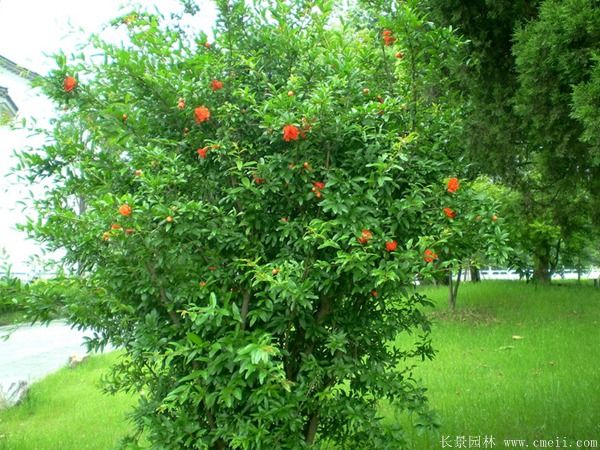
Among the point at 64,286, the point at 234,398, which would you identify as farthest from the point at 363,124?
the point at 64,286

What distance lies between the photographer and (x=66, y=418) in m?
6.34

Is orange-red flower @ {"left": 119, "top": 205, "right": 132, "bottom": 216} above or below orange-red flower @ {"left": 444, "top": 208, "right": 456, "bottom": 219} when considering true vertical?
below

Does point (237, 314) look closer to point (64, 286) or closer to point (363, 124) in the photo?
point (64, 286)

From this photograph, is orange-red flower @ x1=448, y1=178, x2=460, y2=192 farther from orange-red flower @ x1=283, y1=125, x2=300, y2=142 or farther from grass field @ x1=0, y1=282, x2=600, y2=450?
grass field @ x1=0, y1=282, x2=600, y2=450

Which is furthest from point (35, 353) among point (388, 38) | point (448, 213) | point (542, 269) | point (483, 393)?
point (542, 269)

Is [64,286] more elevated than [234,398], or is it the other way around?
[64,286]

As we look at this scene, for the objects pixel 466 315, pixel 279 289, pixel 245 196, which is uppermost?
pixel 245 196

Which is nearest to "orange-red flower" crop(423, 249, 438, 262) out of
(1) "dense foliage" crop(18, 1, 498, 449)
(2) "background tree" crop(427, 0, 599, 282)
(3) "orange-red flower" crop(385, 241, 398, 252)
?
(1) "dense foliage" crop(18, 1, 498, 449)

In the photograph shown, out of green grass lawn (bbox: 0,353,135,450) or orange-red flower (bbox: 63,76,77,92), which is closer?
orange-red flower (bbox: 63,76,77,92)

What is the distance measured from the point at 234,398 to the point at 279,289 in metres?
0.59

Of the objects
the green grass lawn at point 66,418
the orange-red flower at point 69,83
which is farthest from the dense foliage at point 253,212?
the green grass lawn at point 66,418

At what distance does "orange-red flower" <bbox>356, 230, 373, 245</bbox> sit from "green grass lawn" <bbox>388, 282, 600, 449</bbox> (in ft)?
4.94

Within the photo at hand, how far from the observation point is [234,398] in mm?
2521

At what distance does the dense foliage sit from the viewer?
2467 millimetres
